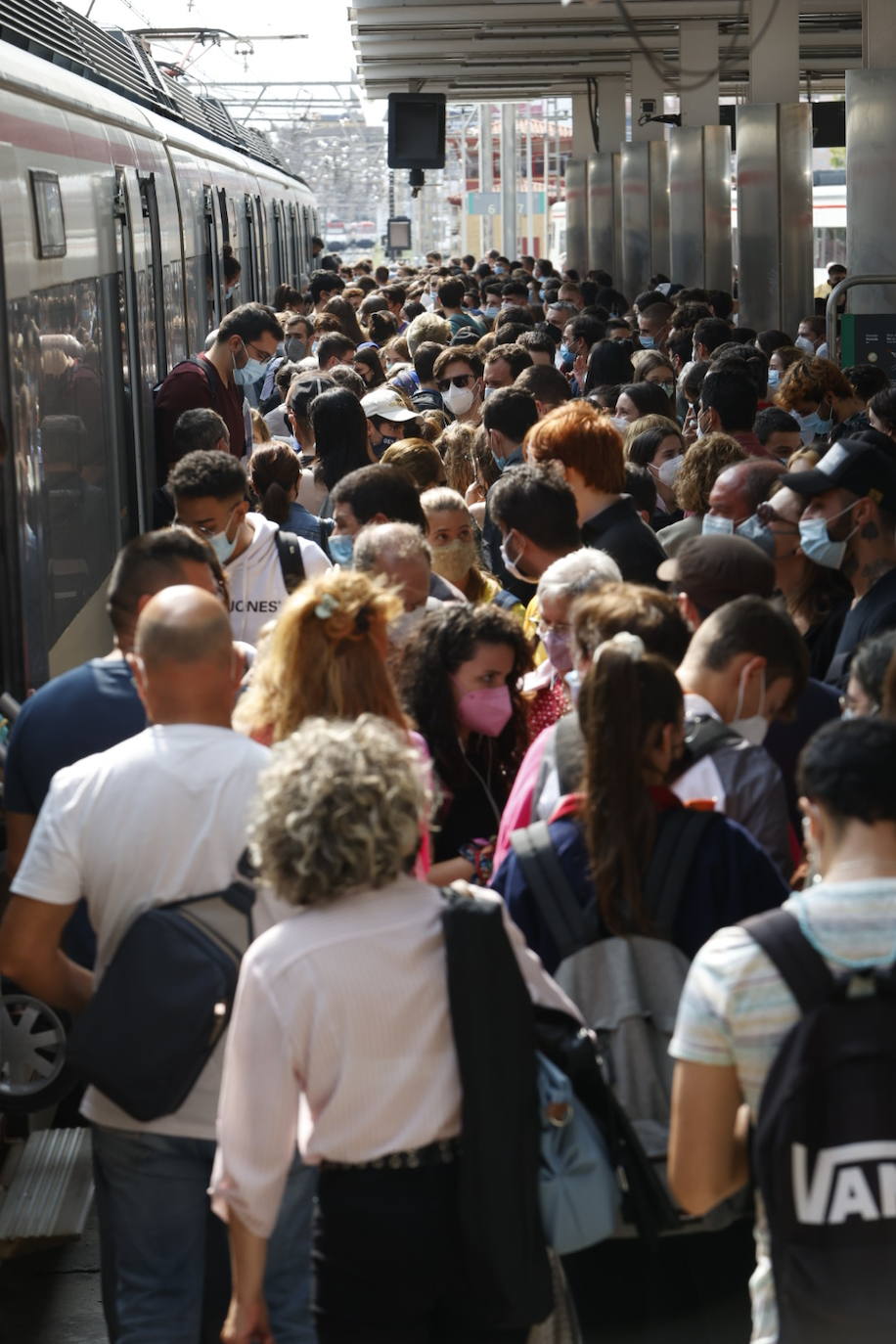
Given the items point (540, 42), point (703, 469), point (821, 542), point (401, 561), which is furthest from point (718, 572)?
point (540, 42)

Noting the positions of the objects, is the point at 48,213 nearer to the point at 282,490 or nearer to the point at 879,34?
the point at 282,490

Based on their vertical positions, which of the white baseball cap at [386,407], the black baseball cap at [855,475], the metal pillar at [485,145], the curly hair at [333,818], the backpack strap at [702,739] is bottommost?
the backpack strap at [702,739]

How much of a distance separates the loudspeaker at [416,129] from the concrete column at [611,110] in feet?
24.1

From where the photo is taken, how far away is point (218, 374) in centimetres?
898

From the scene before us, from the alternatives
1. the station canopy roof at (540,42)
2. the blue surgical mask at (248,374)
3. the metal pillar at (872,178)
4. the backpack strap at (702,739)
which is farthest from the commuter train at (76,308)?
the station canopy roof at (540,42)

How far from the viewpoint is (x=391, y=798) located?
9.49 ft

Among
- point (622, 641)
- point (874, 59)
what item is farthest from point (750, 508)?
point (874, 59)

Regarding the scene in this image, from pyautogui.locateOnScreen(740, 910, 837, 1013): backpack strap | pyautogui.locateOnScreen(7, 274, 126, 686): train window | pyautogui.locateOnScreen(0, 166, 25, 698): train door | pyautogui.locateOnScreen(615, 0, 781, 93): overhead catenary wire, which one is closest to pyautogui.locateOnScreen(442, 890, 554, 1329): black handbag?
pyautogui.locateOnScreen(740, 910, 837, 1013): backpack strap

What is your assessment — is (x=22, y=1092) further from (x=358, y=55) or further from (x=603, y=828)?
(x=358, y=55)

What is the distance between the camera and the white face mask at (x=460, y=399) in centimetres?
985

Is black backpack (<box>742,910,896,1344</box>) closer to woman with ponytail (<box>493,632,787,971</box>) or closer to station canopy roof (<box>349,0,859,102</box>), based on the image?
woman with ponytail (<box>493,632,787,971</box>)

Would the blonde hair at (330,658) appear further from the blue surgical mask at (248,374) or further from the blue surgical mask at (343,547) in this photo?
the blue surgical mask at (248,374)

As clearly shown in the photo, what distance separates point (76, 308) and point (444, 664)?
3117mm

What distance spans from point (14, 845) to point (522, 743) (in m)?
1.24
